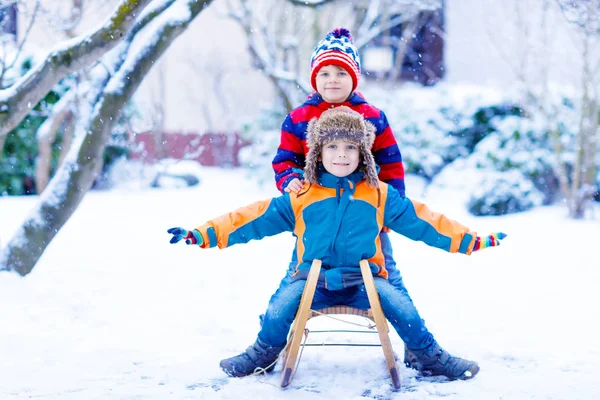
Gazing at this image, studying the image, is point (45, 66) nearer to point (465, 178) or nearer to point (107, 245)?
point (107, 245)

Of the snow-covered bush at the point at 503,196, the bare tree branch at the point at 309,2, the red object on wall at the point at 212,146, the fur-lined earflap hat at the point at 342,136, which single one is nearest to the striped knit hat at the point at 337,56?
the fur-lined earflap hat at the point at 342,136

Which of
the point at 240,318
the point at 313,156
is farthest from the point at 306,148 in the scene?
the point at 240,318

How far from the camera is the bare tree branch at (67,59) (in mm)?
4219

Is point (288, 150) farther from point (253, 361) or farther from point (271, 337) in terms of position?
point (253, 361)

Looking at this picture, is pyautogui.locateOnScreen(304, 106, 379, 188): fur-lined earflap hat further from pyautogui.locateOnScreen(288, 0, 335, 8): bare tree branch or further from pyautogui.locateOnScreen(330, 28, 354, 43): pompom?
pyautogui.locateOnScreen(288, 0, 335, 8): bare tree branch

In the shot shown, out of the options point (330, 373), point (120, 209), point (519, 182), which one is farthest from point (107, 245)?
point (519, 182)

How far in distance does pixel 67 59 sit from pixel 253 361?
2385 mm

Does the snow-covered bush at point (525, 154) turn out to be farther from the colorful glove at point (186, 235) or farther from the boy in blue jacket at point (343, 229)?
the colorful glove at point (186, 235)

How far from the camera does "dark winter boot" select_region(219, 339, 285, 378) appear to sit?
305 cm

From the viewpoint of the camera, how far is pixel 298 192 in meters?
3.04

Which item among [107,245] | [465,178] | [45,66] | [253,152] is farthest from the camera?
[253,152]

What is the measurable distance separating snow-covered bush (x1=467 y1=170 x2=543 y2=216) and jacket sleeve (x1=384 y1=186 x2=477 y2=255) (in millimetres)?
5260

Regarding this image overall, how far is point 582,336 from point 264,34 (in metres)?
6.98

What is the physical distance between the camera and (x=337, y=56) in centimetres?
312
